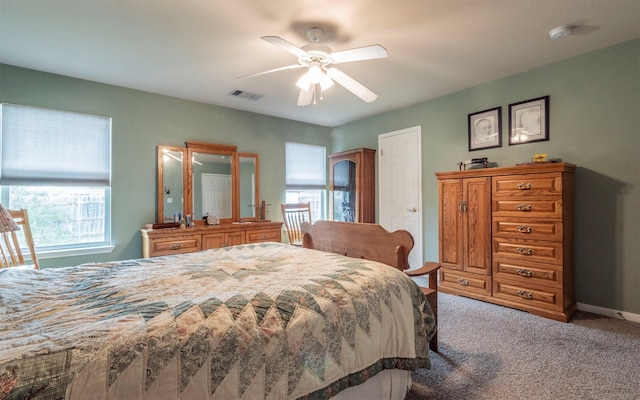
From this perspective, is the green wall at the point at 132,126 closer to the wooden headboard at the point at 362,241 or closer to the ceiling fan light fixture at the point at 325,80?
the wooden headboard at the point at 362,241

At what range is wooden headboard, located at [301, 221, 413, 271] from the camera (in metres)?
2.00

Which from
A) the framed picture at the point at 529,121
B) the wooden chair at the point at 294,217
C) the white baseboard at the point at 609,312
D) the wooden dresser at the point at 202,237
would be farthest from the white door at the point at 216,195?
the white baseboard at the point at 609,312

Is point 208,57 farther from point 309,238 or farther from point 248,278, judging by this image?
point 248,278

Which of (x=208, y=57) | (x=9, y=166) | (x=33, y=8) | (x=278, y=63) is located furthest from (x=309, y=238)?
(x=9, y=166)

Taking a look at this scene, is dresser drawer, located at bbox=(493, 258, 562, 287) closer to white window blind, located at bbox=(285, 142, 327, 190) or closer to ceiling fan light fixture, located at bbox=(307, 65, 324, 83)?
ceiling fan light fixture, located at bbox=(307, 65, 324, 83)

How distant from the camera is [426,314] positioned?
166cm

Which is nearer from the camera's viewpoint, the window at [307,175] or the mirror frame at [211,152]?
the mirror frame at [211,152]

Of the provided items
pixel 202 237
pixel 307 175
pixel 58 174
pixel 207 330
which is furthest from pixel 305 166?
pixel 207 330

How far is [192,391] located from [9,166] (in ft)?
11.9

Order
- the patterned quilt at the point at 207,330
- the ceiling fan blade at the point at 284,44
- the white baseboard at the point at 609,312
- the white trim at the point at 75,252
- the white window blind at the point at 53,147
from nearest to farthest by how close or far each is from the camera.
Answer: the patterned quilt at the point at 207,330 → the ceiling fan blade at the point at 284,44 → the white baseboard at the point at 609,312 → the white window blind at the point at 53,147 → the white trim at the point at 75,252

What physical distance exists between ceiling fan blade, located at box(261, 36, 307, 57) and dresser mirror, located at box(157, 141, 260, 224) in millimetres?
2491

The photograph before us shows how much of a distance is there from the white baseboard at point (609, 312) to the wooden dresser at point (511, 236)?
147 millimetres

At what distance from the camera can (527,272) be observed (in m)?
2.94

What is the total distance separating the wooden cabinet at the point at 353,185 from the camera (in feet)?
15.9
